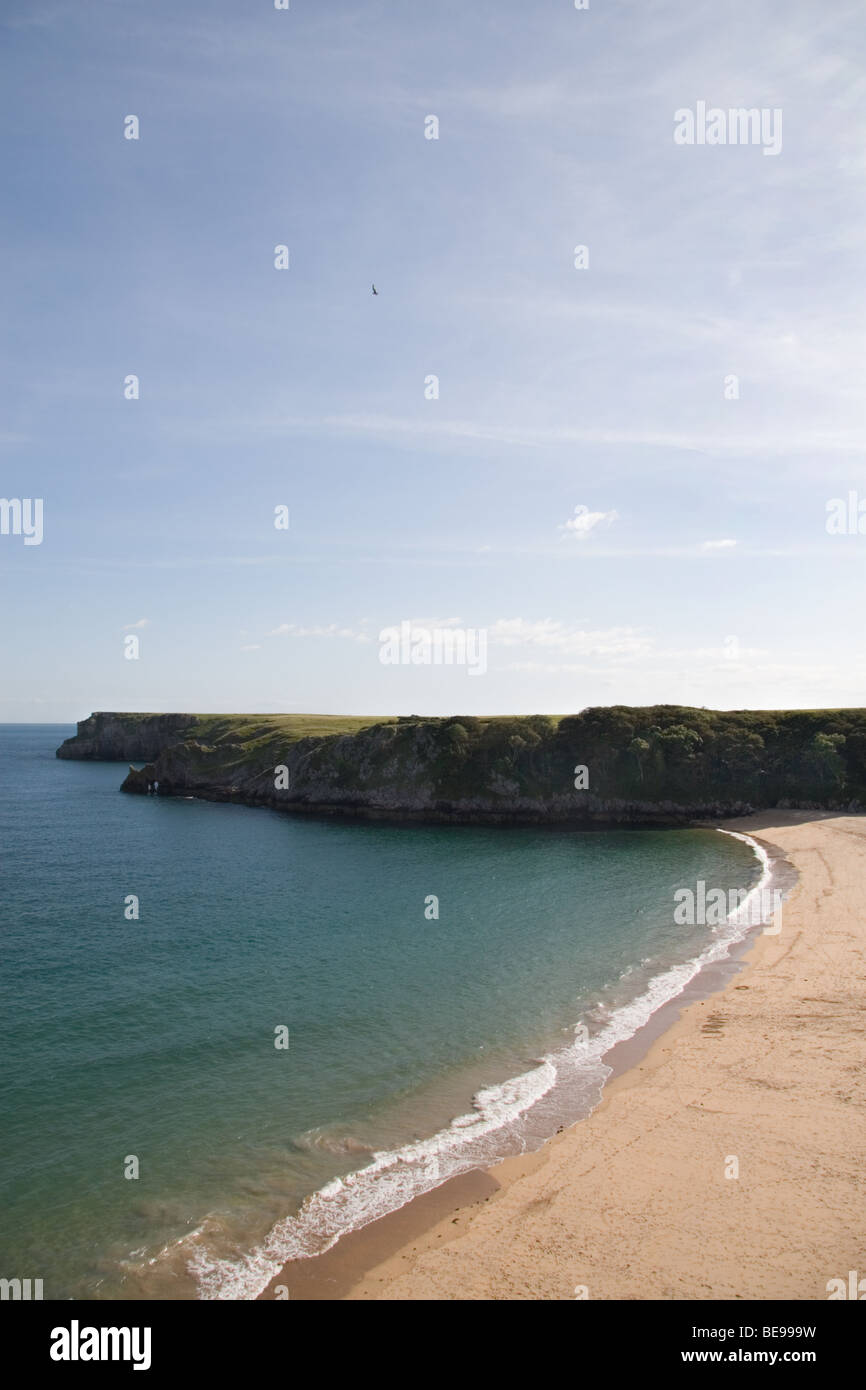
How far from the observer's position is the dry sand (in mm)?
15258

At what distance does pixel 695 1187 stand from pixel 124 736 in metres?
170

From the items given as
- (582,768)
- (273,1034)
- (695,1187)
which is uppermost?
(582,768)

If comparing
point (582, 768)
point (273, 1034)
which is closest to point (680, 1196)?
point (273, 1034)

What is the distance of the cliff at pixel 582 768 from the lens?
80.5 meters

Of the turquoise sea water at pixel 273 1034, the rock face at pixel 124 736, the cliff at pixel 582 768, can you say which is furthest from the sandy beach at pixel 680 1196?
the rock face at pixel 124 736

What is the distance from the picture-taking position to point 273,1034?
28.5 m

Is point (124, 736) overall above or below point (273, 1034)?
above

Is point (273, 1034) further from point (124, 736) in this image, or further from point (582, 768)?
point (124, 736)

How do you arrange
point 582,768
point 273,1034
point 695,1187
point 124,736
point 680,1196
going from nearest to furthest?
point 680,1196
point 695,1187
point 273,1034
point 582,768
point 124,736

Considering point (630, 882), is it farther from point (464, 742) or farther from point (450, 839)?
point (464, 742)

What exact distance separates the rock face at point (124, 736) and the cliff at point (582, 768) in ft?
201
